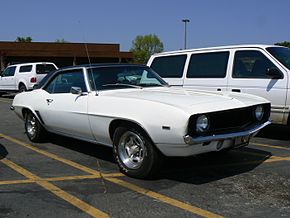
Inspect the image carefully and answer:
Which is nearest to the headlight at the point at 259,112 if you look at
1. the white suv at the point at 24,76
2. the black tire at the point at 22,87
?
the white suv at the point at 24,76

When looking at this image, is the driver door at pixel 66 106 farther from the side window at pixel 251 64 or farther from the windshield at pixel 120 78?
the side window at pixel 251 64

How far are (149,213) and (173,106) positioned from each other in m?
1.29

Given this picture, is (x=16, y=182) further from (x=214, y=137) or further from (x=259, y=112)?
(x=259, y=112)

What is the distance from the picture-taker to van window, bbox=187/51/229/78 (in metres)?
8.72

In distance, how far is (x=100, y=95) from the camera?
5977 mm

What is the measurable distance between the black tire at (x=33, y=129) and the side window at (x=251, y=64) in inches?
153

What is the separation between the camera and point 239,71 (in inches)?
333

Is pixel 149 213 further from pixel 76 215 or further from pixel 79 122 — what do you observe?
pixel 79 122

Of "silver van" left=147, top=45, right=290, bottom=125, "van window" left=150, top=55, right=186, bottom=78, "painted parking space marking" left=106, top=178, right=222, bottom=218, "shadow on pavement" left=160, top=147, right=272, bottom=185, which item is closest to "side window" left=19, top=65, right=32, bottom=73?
"van window" left=150, top=55, right=186, bottom=78

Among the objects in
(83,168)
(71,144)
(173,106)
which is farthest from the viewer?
(71,144)

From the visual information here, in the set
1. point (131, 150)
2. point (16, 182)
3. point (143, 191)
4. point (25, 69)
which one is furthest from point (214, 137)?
point (25, 69)

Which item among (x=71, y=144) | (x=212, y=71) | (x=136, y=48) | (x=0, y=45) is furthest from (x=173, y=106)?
(x=136, y=48)

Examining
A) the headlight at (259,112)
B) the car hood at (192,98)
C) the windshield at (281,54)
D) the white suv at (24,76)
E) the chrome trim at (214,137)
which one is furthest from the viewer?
the white suv at (24,76)

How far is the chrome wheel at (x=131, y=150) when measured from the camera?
210 inches
